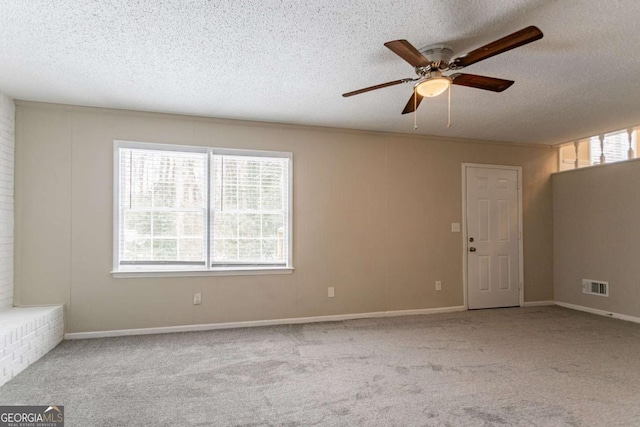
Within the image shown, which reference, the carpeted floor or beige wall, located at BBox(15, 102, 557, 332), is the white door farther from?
the carpeted floor

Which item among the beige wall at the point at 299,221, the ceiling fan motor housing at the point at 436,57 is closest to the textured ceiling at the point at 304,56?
the ceiling fan motor housing at the point at 436,57

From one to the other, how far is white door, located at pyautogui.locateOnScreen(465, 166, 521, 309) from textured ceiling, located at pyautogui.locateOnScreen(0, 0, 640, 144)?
50.3 inches

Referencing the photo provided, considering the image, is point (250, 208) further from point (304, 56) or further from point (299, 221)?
point (304, 56)

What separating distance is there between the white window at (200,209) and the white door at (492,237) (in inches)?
106

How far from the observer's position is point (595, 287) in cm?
481

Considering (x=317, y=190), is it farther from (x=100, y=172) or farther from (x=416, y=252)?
(x=100, y=172)

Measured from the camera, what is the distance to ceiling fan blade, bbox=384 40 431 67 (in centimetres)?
197

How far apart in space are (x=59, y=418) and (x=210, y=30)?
104 inches

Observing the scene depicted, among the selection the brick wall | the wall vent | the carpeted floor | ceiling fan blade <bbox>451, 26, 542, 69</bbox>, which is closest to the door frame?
the wall vent

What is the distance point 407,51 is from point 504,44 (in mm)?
539

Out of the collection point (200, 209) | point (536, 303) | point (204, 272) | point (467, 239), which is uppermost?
point (200, 209)

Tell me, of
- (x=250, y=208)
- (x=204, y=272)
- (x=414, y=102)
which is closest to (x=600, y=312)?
(x=414, y=102)

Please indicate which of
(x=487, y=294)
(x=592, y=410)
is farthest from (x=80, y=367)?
(x=487, y=294)

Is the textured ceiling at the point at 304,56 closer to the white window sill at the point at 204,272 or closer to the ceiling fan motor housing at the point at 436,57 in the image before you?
the ceiling fan motor housing at the point at 436,57
